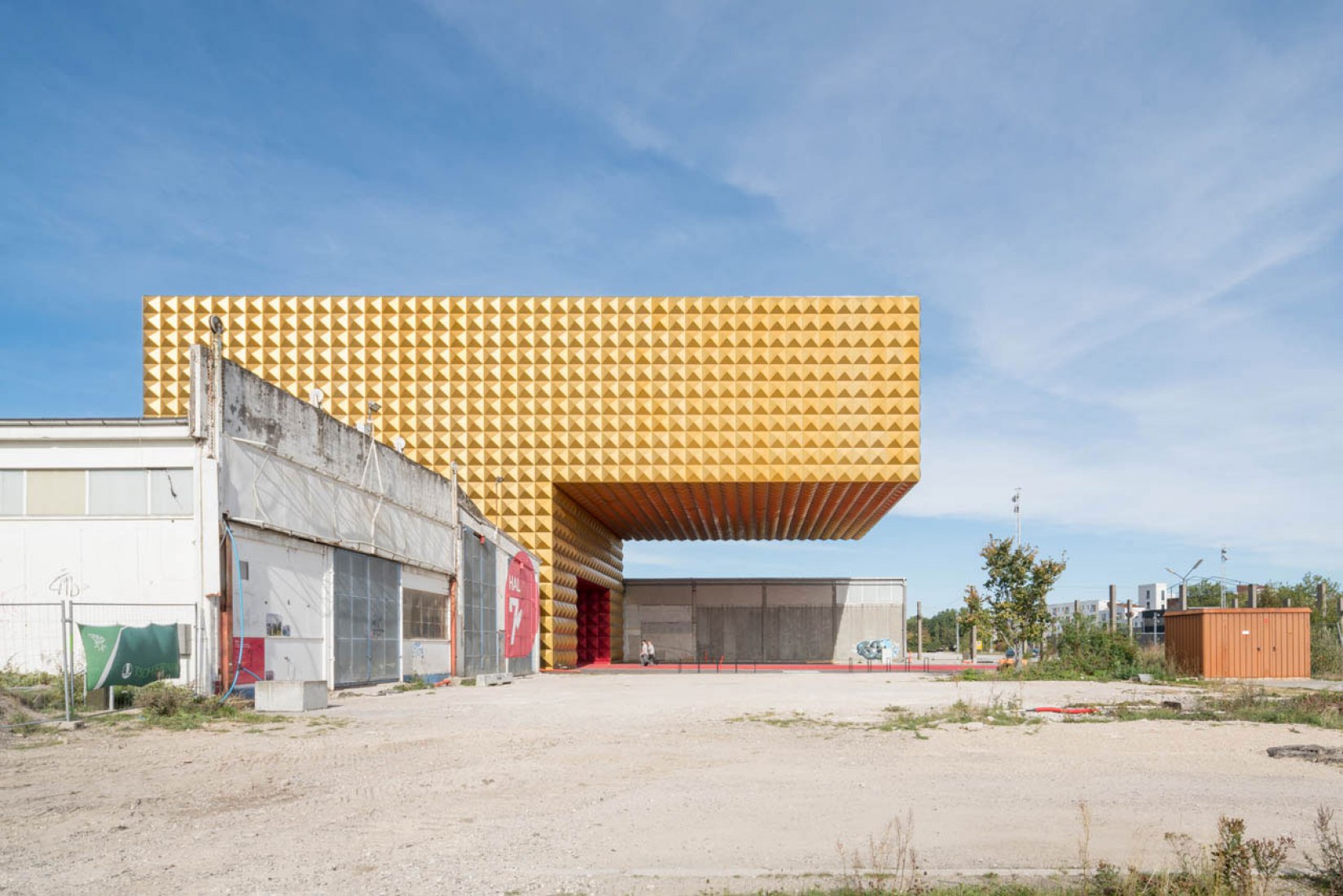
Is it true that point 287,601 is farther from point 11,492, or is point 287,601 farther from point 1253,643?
point 1253,643

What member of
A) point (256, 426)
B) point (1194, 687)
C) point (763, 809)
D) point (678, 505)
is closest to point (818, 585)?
point (678, 505)

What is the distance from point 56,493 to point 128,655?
20.2 ft

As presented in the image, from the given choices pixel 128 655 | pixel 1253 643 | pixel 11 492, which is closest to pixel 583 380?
pixel 11 492

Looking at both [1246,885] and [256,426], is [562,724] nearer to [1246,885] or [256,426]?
[256,426]

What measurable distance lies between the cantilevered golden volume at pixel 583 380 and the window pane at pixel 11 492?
21.4m

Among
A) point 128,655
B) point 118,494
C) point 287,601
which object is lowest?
point 128,655

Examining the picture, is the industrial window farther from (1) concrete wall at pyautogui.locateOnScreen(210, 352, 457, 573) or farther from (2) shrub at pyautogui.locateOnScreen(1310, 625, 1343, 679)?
(2) shrub at pyautogui.locateOnScreen(1310, 625, 1343, 679)

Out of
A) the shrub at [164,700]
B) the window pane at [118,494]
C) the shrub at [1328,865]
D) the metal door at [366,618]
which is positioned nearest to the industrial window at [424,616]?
the metal door at [366,618]

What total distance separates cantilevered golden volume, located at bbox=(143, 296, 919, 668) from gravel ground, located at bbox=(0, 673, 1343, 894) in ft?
81.8

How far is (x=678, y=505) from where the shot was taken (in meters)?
51.5

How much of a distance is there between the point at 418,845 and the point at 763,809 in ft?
11.3

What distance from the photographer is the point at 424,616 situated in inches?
1411

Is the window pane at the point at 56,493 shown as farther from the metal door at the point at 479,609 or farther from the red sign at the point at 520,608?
the red sign at the point at 520,608

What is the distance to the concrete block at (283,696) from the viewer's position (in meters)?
20.8
